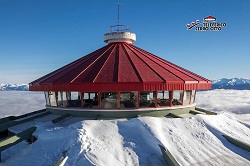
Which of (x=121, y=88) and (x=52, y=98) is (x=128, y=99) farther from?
(x=52, y=98)

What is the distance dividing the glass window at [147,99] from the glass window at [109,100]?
6.62 ft

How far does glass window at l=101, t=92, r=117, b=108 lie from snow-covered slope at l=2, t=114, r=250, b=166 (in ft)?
7.89

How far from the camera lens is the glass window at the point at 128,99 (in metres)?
16.1

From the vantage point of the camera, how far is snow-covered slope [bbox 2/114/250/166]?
1070 centimetres

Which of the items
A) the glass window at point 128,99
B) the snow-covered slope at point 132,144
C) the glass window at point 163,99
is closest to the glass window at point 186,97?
the glass window at point 163,99

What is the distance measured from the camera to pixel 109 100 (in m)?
16.5

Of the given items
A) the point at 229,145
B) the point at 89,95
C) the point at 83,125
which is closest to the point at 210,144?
the point at 229,145

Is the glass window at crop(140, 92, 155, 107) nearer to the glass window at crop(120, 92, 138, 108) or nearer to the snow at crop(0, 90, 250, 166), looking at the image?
the glass window at crop(120, 92, 138, 108)

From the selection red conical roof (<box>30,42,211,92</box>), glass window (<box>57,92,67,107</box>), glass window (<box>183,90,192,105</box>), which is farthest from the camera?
glass window (<box>183,90,192,105</box>)

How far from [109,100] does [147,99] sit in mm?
2913

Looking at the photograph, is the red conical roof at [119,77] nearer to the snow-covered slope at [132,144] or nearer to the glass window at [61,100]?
the glass window at [61,100]

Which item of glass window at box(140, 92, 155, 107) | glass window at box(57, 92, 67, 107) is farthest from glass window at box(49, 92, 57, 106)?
glass window at box(140, 92, 155, 107)

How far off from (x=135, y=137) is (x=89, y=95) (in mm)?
7547

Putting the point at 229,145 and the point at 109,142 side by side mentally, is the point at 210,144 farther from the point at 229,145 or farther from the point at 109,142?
the point at 109,142
